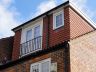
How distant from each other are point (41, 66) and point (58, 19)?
4357mm

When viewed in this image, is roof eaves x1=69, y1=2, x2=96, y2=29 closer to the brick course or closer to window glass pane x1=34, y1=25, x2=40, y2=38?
the brick course

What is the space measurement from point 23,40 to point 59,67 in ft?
21.8

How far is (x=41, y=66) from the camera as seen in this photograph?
640 inches

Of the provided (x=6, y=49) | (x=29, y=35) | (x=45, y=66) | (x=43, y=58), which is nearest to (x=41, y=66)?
(x=45, y=66)

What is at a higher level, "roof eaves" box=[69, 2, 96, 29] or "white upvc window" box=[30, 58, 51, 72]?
"roof eaves" box=[69, 2, 96, 29]

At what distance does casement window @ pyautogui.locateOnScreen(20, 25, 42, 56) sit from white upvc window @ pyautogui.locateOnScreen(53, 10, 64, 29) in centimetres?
145

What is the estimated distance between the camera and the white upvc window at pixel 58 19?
18875 millimetres

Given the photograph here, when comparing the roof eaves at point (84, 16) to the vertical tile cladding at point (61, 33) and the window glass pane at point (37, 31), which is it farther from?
the window glass pane at point (37, 31)

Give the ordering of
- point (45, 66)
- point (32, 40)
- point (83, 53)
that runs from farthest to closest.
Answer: point (32, 40) < point (83, 53) < point (45, 66)

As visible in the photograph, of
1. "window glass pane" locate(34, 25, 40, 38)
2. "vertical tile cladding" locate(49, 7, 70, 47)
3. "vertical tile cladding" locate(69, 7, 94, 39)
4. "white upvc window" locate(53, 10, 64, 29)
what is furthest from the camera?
"window glass pane" locate(34, 25, 40, 38)

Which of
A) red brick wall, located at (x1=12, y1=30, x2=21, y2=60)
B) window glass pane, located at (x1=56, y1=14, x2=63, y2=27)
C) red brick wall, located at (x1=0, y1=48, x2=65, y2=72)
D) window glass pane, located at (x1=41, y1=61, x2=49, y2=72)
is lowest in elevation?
window glass pane, located at (x1=41, y1=61, x2=49, y2=72)

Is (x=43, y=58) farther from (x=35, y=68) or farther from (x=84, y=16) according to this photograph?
(x=84, y=16)

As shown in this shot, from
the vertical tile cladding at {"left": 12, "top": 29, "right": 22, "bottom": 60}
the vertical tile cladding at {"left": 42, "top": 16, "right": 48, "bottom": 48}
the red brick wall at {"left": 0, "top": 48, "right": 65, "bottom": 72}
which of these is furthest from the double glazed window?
the red brick wall at {"left": 0, "top": 48, "right": 65, "bottom": 72}

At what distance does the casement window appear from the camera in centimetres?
1984
